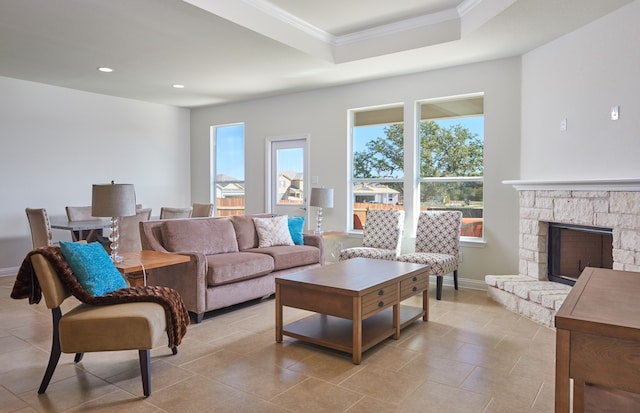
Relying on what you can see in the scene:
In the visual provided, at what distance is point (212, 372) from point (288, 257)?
2.04m

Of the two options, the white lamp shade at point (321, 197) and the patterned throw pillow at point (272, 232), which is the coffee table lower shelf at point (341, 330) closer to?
the patterned throw pillow at point (272, 232)

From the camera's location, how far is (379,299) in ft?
10.5

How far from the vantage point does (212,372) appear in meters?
2.80

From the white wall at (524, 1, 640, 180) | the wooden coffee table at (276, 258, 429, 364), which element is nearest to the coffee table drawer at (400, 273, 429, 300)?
the wooden coffee table at (276, 258, 429, 364)

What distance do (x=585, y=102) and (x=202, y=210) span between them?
5163mm

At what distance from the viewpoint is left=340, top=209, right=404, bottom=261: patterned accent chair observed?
205 inches

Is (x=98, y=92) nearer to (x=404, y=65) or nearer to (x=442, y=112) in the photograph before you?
(x=404, y=65)

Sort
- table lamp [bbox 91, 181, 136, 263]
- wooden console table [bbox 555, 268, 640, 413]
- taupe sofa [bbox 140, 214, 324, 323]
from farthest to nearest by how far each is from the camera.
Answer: taupe sofa [bbox 140, 214, 324, 323], table lamp [bbox 91, 181, 136, 263], wooden console table [bbox 555, 268, 640, 413]

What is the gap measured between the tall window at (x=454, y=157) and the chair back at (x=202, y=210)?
3.15 meters

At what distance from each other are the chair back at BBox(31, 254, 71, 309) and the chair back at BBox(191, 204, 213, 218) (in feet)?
13.4

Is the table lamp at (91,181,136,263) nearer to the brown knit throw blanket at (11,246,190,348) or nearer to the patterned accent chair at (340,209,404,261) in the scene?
the brown knit throw blanket at (11,246,190,348)

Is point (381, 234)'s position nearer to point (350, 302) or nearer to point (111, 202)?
point (350, 302)

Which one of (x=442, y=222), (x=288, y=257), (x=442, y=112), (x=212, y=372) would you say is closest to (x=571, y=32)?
(x=442, y=112)

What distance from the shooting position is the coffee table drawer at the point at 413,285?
350cm
